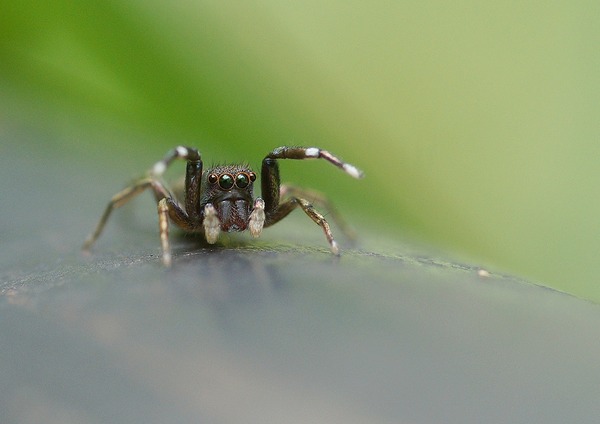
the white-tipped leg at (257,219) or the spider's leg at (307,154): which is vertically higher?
the spider's leg at (307,154)

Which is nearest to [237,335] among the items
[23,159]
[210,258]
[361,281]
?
[361,281]

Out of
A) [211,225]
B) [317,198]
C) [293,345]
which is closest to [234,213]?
[211,225]

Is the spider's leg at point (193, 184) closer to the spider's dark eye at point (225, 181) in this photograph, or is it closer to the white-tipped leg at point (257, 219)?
the spider's dark eye at point (225, 181)

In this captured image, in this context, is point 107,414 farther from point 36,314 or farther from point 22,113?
point 22,113

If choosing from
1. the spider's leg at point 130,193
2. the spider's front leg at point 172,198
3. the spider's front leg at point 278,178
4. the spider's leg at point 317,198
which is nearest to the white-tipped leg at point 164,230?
the spider's front leg at point 172,198

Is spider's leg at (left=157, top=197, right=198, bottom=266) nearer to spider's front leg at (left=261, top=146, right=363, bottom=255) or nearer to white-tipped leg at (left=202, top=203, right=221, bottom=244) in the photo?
white-tipped leg at (left=202, top=203, right=221, bottom=244)

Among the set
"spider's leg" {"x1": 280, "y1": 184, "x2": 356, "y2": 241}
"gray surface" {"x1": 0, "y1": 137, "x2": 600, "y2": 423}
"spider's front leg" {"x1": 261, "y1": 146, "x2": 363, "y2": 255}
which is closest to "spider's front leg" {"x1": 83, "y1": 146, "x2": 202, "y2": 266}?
"spider's front leg" {"x1": 261, "y1": 146, "x2": 363, "y2": 255}
